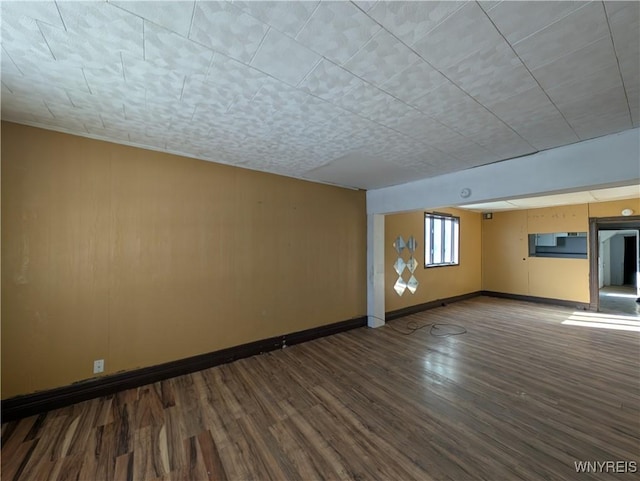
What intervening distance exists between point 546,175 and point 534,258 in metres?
5.06

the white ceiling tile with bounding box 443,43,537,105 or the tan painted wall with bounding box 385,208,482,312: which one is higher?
the white ceiling tile with bounding box 443,43,537,105

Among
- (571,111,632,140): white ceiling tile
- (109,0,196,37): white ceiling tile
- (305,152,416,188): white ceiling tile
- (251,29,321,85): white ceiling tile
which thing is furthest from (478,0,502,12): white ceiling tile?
(305,152,416,188): white ceiling tile

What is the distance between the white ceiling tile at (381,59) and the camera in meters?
1.29

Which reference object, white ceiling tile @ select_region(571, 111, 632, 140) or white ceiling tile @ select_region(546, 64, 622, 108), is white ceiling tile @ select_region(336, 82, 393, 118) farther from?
white ceiling tile @ select_region(571, 111, 632, 140)

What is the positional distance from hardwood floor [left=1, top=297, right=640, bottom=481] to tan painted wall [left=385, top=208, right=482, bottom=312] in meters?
1.95

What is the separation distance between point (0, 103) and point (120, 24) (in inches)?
62.5

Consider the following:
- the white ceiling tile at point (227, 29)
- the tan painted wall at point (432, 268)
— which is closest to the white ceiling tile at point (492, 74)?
the white ceiling tile at point (227, 29)

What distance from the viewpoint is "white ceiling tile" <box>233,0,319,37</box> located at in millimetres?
1075

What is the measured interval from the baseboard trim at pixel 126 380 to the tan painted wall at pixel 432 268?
240 centimetres

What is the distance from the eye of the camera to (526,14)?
1.13 meters

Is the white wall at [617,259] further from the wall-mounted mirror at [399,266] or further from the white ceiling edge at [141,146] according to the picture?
the white ceiling edge at [141,146]

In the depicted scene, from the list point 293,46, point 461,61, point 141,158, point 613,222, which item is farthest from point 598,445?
point 613,222

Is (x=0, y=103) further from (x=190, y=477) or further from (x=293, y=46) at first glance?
(x=190, y=477)

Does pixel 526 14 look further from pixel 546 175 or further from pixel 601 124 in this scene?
pixel 546 175
